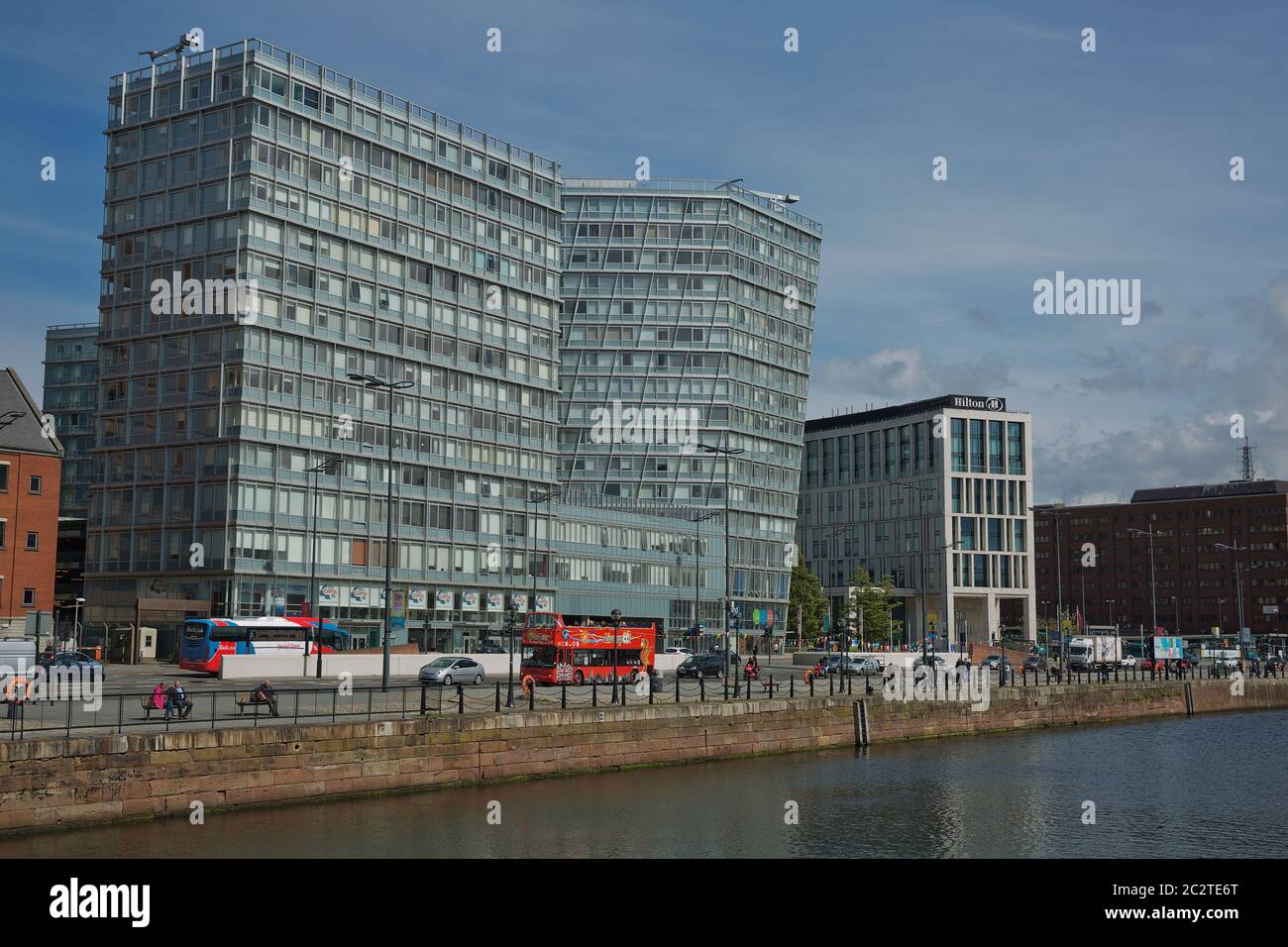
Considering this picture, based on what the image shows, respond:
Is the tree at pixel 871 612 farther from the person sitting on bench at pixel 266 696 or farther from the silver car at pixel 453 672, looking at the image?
the person sitting on bench at pixel 266 696

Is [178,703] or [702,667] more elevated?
[178,703]

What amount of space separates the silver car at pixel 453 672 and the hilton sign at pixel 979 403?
116839mm

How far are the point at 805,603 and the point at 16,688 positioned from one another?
5066 inches

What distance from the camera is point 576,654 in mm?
73562

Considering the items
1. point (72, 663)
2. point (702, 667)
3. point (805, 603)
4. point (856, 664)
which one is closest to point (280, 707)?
point (72, 663)

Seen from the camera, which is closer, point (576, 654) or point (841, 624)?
point (576, 654)

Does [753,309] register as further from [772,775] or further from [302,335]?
[772,775]

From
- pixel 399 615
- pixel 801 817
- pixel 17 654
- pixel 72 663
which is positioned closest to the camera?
pixel 801 817

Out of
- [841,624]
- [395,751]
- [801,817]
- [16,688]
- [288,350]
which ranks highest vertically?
[288,350]

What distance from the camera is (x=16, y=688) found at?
1630 inches

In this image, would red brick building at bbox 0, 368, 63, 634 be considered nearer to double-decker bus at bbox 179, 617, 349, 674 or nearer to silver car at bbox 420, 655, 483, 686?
double-decker bus at bbox 179, 617, 349, 674

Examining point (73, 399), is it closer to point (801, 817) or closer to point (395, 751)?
point (395, 751)

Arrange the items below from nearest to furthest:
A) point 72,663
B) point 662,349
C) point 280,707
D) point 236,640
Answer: point 280,707 < point 72,663 < point 236,640 < point 662,349

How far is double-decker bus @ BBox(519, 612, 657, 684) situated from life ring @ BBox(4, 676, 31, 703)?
30.0m
